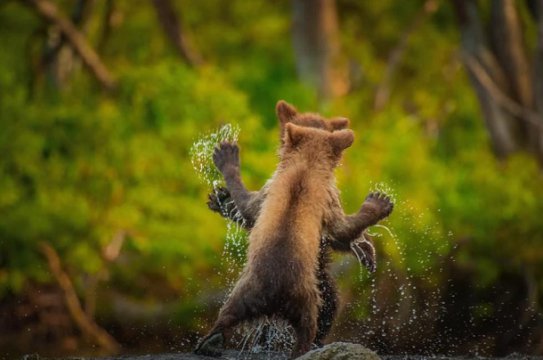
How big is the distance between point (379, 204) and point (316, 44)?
47.9ft

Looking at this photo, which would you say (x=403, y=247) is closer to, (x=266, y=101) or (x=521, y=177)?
(x=521, y=177)

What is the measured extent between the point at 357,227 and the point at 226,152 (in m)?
1.31

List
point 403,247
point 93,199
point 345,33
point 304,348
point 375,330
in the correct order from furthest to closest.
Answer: point 345,33 < point 93,199 < point 403,247 < point 375,330 < point 304,348

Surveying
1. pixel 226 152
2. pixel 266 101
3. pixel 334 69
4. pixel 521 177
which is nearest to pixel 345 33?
pixel 334 69

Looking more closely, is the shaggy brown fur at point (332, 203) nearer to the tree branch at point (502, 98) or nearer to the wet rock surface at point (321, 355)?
the wet rock surface at point (321, 355)

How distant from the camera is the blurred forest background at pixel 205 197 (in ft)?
61.3

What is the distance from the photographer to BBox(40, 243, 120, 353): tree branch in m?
19.4

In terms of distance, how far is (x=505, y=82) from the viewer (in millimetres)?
23484

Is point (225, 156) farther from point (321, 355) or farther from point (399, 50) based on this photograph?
point (399, 50)

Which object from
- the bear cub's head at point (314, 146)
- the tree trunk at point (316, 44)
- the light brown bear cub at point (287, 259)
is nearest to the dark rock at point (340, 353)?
the light brown bear cub at point (287, 259)

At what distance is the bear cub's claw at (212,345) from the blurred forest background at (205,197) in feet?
16.9

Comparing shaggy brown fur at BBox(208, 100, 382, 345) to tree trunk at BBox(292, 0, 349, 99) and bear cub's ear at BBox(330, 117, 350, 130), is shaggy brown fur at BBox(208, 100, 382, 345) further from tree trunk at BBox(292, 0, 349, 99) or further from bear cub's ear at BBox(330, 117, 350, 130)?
tree trunk at BBox(292, 0, 349, 99)

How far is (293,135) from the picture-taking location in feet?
34.8

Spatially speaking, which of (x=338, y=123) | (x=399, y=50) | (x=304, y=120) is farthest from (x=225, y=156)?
(x=399, y=50)
